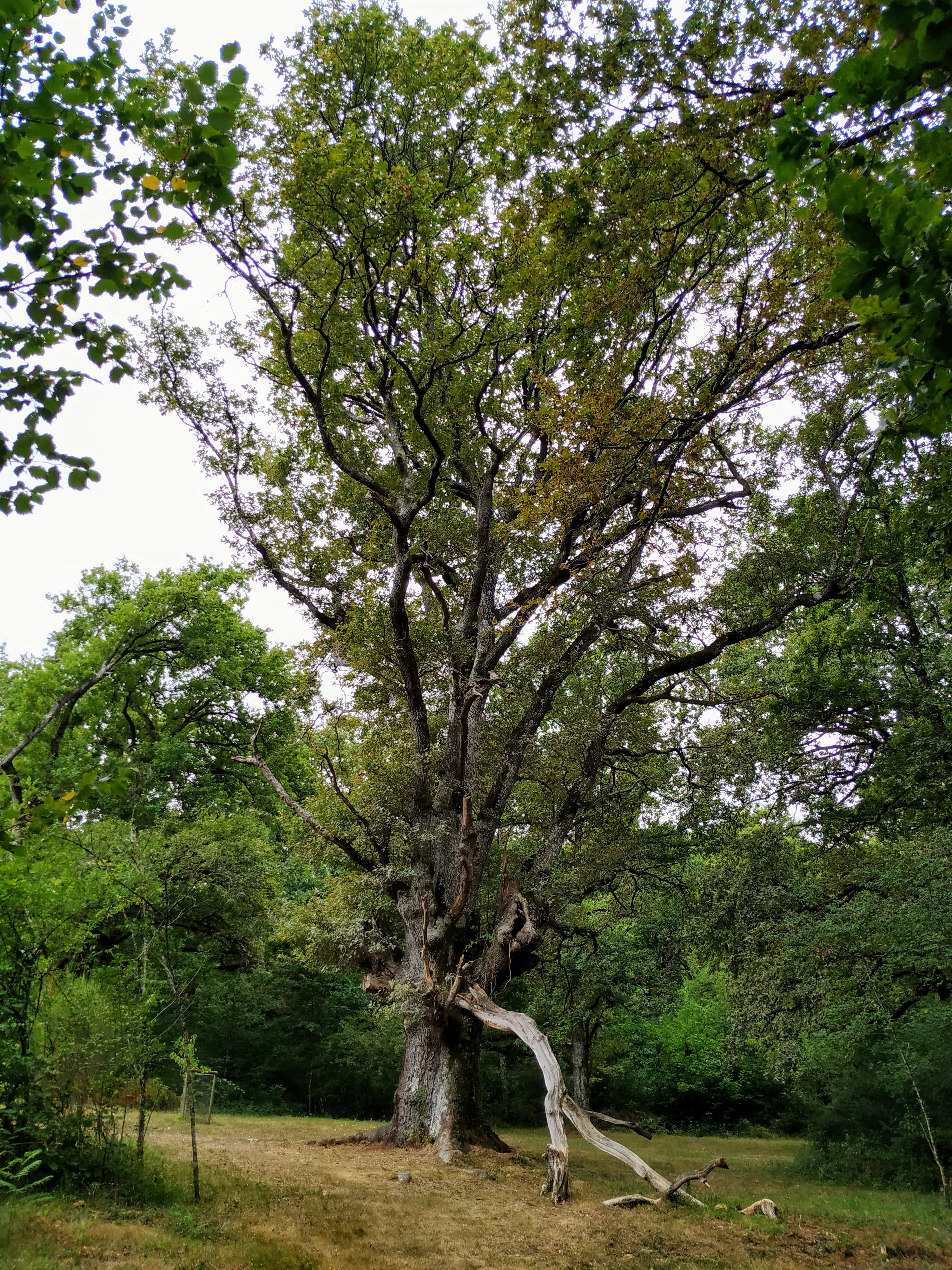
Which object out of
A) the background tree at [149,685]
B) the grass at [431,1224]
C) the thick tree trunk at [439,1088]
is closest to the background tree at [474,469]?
the thick tree trunk at [439,1088]

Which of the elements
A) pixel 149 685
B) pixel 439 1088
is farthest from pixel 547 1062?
pixel 149 685

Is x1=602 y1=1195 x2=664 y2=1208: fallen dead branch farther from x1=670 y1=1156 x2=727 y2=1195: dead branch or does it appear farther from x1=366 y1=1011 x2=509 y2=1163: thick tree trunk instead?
x1=366 y1=1011 x2=509 y2=1163: thick tree trunk

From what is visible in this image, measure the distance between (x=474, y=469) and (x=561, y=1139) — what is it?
10289 millimetres

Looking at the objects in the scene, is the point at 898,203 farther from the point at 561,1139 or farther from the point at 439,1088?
the point at 439,1088

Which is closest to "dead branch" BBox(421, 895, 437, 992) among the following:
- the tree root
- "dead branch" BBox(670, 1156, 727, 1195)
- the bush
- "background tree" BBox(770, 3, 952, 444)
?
the tree root

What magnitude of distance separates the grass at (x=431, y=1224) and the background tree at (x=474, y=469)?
2.19 m

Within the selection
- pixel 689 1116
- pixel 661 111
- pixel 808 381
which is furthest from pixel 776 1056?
pixel 689 1116

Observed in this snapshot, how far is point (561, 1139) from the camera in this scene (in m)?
8.73

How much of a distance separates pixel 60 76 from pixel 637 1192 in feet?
37.4

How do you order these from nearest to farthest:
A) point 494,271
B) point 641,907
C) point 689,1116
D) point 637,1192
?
point 637,1192 → point 494,271 → point 641,907 → point 689,1116

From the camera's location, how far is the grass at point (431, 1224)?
198 inches

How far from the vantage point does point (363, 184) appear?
919cm

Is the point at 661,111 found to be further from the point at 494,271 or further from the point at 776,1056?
the point at 776,1056

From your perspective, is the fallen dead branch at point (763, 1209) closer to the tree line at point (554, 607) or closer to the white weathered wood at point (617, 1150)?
the white weathered wood at point (617, 1150)
